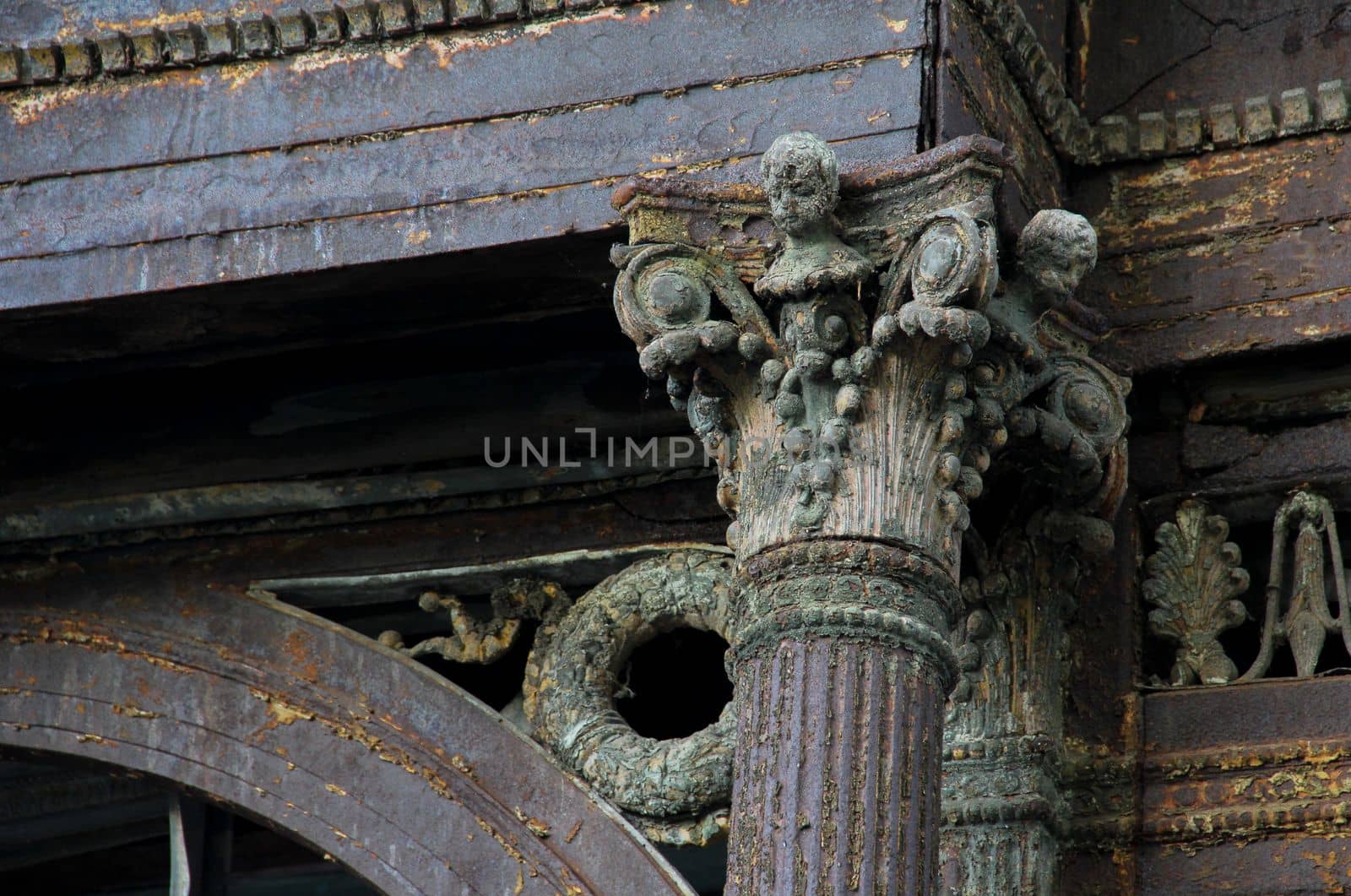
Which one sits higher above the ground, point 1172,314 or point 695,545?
point 1172,314

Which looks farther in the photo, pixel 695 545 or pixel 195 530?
pixel 195 530

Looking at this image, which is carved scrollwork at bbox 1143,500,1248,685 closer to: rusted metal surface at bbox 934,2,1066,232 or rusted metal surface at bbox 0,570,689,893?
rusted metal surface at bbox 934,2,1066,232

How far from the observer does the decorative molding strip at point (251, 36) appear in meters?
5.50

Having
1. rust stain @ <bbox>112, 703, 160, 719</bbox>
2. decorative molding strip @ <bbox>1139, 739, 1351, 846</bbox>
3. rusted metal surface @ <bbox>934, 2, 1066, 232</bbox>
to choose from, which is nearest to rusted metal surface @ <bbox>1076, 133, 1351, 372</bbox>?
rusted metal surface @ <bbox>934, 2, 1066, 232</bbox>

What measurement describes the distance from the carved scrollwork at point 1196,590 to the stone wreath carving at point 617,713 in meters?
0.99

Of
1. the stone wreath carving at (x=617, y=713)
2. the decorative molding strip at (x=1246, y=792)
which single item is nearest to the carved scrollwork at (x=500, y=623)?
the stone wreath carving at (x=617, y=713)

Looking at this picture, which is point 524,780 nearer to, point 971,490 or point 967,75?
point 971,490

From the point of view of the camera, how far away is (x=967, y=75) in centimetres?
521

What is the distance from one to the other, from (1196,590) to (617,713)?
1.35m

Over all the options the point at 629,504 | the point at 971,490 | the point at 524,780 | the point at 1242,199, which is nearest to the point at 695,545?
the point at 629,504

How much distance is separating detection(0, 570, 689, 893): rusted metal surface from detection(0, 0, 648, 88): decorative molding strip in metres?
1.34

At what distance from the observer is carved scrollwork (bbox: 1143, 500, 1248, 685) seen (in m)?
5.65

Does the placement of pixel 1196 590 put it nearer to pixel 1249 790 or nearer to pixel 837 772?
pixel 1249 790

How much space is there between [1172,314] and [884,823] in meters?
1.83
